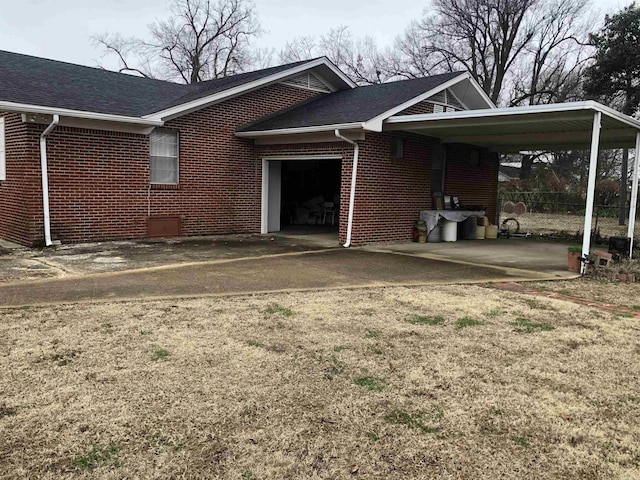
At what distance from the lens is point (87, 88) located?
453 inches

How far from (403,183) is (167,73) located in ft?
102

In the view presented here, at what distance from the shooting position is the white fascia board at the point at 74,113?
882cm

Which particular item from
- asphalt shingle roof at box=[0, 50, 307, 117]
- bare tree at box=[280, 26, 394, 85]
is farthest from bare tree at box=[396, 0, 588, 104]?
asphalt shingle roof at box=[0, 50, 307, 117]

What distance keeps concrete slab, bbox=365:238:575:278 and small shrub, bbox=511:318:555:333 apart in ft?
10.6

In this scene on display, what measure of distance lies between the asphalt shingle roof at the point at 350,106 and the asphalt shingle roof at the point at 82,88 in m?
1.15

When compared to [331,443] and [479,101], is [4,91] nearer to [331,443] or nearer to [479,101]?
[331,443]

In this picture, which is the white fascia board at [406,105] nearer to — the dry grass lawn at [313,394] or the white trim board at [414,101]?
the white trim board at [414,101]

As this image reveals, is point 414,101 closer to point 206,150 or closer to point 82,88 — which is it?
point 206,150

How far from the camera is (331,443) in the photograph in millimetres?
2914

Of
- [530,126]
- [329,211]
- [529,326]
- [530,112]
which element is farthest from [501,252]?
[329,211]

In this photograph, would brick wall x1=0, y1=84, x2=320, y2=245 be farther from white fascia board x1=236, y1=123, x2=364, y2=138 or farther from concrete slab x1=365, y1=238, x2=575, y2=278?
concrete slab x1=365, y1=238, x2=575, y2=278

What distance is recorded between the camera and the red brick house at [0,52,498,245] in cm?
1005

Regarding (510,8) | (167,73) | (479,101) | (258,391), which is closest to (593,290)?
(258,391)

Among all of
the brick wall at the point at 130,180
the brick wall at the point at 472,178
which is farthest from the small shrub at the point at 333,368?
the brick wall at the point at 472,178
